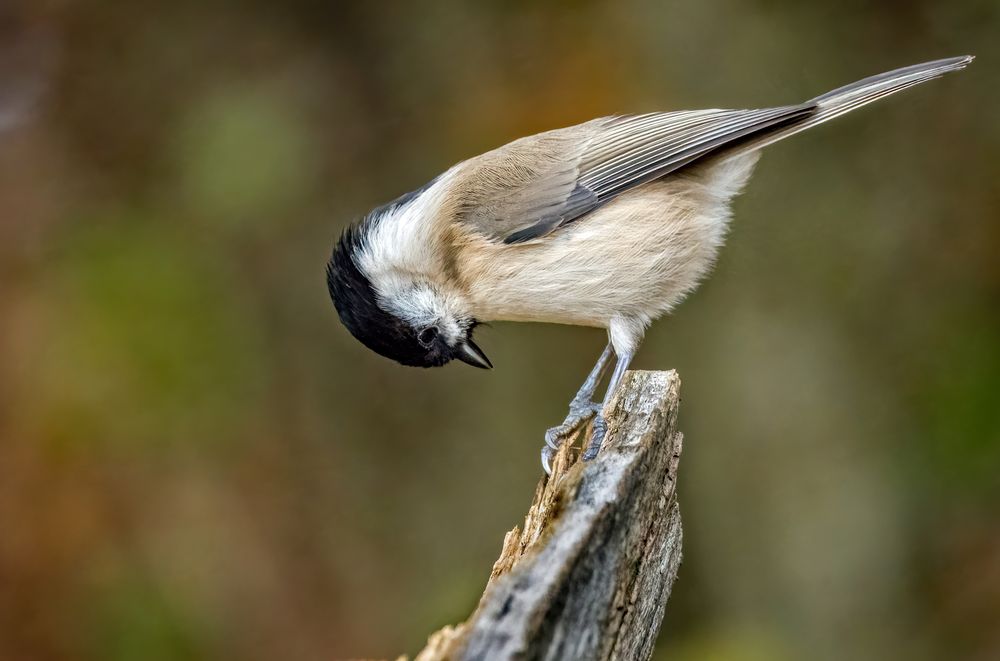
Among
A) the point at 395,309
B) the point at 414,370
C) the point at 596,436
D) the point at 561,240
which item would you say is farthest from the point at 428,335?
the point at 414,370

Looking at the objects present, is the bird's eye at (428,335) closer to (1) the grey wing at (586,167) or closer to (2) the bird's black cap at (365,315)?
(2) the bird's black cap at (365,315)

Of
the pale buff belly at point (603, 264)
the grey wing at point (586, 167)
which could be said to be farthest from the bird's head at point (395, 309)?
the grey wing at point (586, 167)

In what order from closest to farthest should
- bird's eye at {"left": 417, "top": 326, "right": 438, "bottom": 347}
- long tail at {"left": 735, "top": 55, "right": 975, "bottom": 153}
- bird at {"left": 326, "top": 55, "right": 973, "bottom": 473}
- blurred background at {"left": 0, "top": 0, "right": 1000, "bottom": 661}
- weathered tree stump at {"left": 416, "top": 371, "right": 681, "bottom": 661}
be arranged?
weathered tree stump at {"left": 416, "top": 371, "right": 681, "bottom": 661} < long tail at {"left": 735, "top": 55, "right": 975, "bottom": 153} < bird at {"left": 326, "top": 55, "right": 973, "bottom": 473} < bird's eye at {"left": 417, "top": 326, "right": 438, "bottom": 347} < blurred background at {"left": 0, "top": 0, "right": 1000, "bottom": 661}

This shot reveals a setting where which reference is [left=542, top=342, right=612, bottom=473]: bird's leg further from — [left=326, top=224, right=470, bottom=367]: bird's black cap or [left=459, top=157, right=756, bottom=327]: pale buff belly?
[left=326, top=224, right=470, bottom=367]: bird's black cap

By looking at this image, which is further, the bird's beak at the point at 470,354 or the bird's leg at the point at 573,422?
the bird's beak at the point at 470,354

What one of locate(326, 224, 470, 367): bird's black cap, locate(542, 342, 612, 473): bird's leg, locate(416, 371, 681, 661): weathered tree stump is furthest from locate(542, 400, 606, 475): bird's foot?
locate(416, 371, 681, 661): weathered tree stump

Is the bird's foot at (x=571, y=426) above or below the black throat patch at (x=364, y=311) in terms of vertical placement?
below
